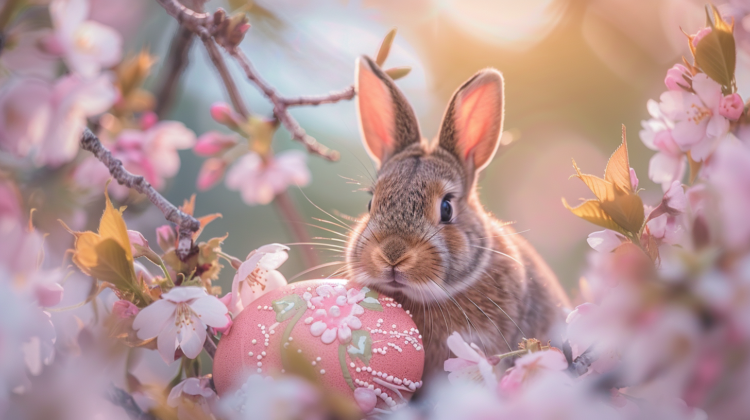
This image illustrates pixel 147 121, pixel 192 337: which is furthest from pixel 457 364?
pixel 147 121

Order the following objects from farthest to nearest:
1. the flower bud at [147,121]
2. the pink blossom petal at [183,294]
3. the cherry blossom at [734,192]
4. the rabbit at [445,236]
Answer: the flower bud at [147,121], the rabbit at [445,236], the pink blossom petal at [183,294], the cherry blossom at [734,192]

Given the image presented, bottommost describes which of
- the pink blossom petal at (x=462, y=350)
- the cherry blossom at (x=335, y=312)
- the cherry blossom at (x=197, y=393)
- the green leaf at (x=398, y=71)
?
the cherry blossom at (x=197, y=393)

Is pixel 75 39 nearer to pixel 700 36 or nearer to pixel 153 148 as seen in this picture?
pixel 153 148

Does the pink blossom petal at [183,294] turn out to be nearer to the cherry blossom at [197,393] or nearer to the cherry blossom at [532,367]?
the cherry blossom at [197,393]

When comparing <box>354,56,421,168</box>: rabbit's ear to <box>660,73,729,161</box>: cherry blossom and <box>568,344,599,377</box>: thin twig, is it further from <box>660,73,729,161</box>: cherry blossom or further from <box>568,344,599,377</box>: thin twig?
<box>568,344,599,377</box>: thin twig

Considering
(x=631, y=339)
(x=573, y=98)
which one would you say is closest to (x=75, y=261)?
(x=631, y=339)

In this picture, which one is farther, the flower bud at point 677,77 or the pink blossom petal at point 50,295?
the flower bud at point 677,77

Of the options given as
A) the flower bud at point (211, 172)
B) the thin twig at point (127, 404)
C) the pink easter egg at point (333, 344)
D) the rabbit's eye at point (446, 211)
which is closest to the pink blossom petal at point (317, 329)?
the pink easter egg at point (333, 344)
